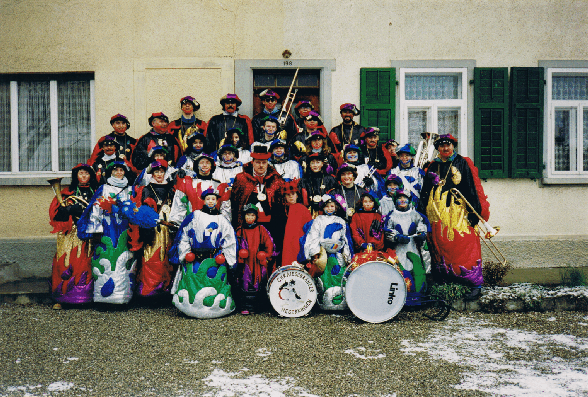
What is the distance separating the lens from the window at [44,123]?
8.77m

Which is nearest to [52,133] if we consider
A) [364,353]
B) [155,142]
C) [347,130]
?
[155,142]

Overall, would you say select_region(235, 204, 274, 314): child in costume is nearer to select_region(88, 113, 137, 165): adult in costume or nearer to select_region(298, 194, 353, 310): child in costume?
select_region(298, 194, 353, 310): child in costume

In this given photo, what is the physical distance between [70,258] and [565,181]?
23.4ft

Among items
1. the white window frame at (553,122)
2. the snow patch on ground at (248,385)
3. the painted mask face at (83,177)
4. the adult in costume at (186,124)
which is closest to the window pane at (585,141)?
the white window frame at (553,122)

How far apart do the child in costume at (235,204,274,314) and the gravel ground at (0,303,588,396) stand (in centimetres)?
21

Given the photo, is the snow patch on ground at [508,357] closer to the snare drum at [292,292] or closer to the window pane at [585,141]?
the snare drum at [292,292]

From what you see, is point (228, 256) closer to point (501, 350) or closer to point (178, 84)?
point (501, 350)

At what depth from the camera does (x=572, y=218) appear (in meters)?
8.60

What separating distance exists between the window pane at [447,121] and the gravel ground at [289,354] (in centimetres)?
345

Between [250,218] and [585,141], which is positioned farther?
[585,141]

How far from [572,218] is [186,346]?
20.9 ft

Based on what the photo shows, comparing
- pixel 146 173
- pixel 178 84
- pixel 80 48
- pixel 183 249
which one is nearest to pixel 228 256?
pixel 183 249

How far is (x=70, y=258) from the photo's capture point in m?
6.61

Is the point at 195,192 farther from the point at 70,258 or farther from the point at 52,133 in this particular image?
the point at 52,133
